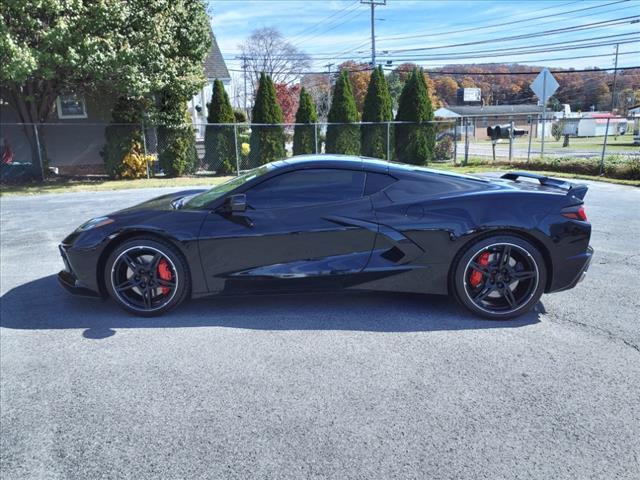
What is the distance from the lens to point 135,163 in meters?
16.9

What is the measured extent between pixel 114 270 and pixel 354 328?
2.06 metres

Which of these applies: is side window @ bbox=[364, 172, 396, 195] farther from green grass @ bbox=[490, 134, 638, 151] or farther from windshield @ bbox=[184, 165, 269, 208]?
green grass @ bbox=[490, 134, 638, 151]

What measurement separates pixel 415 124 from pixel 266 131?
18.9 ft

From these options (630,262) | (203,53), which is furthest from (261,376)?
(203,53)

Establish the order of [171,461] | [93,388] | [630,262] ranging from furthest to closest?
[630,262] < [93,388] < [171,461]

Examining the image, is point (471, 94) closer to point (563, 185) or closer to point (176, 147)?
point (176, 147)

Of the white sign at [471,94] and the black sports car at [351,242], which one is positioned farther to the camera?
the white sign at [471,94]

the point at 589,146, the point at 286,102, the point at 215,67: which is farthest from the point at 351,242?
the point at 286,102

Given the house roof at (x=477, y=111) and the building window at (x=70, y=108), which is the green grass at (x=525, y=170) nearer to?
the building window at (x=70, y=108)

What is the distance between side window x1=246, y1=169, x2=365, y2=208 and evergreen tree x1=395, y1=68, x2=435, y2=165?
1580 centimetres

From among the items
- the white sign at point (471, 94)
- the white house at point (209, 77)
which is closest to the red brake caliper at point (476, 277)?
the white house at point (209, 77)

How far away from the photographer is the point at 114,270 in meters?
4.30

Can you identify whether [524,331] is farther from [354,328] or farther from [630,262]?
[630,262]

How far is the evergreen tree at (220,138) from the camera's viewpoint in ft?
58.7
